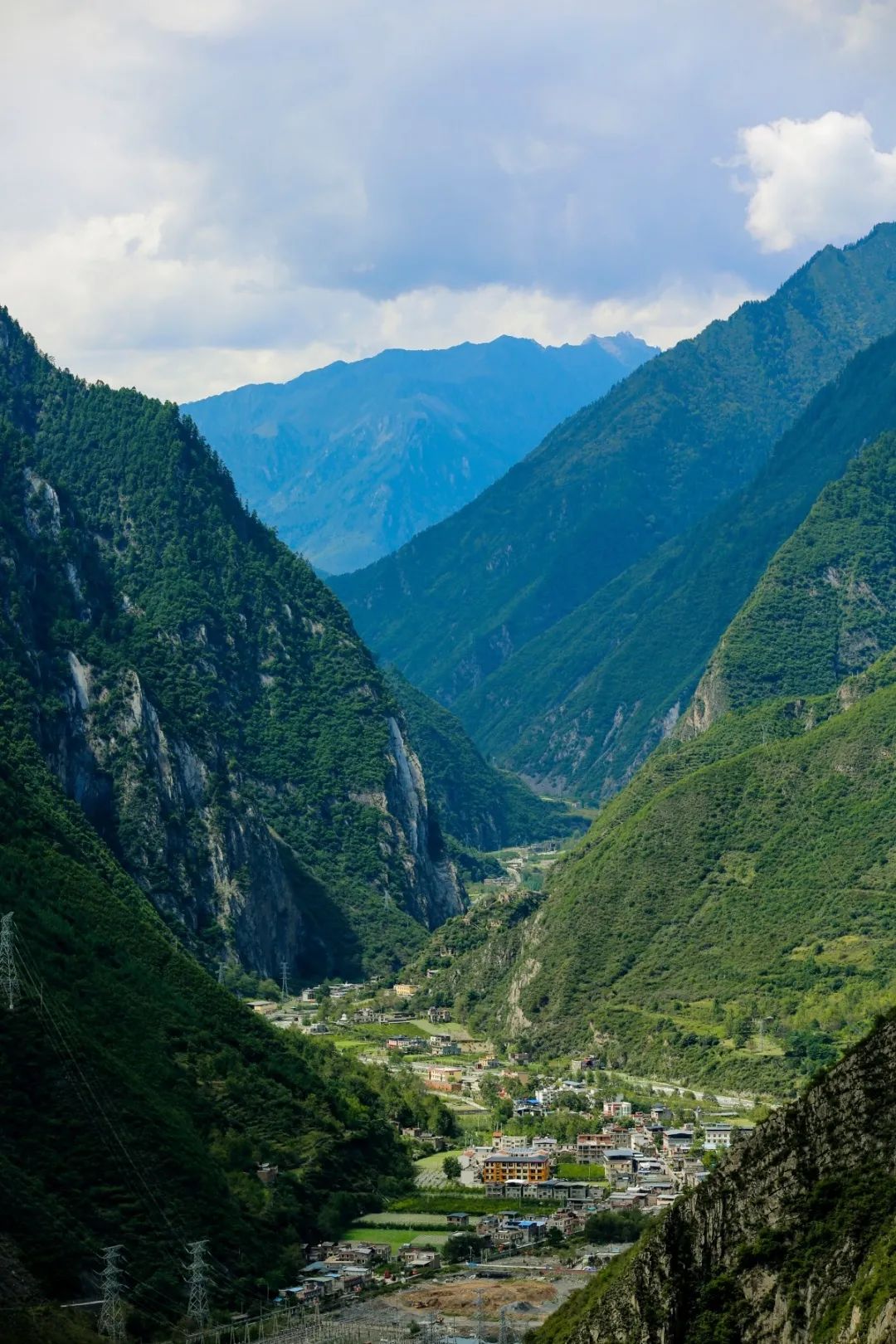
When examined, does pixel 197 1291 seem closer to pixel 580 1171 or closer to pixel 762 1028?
pixel 580 1171

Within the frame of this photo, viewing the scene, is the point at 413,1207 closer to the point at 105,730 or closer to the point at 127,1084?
the point at 127,1084

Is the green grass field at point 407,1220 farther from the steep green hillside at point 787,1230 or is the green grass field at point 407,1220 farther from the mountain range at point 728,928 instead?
the steep green hillside at point 787,1230

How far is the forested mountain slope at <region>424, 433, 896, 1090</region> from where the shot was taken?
475ft

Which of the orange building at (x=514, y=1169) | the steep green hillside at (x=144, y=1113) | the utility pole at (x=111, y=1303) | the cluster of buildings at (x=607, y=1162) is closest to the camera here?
the utility pole at (x=111, y=1303)

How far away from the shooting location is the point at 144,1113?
99.6 metres

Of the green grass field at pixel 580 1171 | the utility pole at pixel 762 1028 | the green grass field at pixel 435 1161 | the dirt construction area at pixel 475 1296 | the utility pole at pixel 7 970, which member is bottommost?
the dirt construction area at pixel 475 1296

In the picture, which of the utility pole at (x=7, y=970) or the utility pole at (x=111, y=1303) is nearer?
the utility pole at (x=111, y=1303)

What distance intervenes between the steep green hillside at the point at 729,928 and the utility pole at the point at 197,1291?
51.6 metres

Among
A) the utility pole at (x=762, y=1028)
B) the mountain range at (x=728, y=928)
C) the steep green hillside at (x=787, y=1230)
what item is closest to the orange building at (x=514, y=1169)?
the mountain range at (x=728, y=928)

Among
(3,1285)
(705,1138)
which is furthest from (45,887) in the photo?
(3,1285)

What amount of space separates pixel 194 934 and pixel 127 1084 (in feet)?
237

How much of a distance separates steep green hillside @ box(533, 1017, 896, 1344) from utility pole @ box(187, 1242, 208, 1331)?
1071 inches

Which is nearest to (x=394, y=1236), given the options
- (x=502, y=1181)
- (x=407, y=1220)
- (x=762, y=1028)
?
(x=407, y=1220)

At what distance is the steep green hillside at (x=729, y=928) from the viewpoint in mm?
144625
